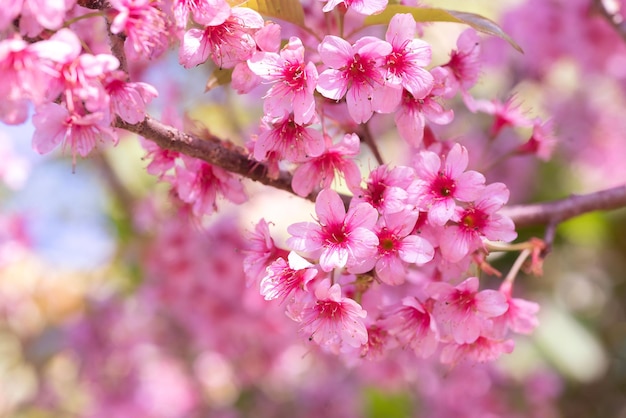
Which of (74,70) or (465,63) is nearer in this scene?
(74,70)

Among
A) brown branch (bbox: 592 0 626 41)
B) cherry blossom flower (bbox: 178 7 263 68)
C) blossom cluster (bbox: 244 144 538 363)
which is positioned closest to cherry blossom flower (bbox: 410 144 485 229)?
blossom cluster (bbox: 244 144 538 363)

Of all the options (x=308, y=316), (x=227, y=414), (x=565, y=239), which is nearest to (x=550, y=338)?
(x=565, y=239)

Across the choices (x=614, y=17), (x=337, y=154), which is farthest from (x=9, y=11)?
(x=614, y=17)

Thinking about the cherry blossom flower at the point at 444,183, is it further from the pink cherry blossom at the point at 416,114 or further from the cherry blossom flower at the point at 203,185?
the cherry blossom flower at the point at 203,185

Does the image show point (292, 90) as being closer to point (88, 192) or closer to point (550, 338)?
point (550, 338)

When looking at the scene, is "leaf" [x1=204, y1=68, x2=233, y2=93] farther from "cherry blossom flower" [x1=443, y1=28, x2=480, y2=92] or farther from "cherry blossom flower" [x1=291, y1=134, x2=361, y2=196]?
"cherry blossom flower" [x1=443, y1=28, x2=480, y2=92]

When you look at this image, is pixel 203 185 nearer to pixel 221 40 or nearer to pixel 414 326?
pixel 221 40

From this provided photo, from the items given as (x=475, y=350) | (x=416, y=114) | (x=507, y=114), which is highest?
(x=416, y=114)
